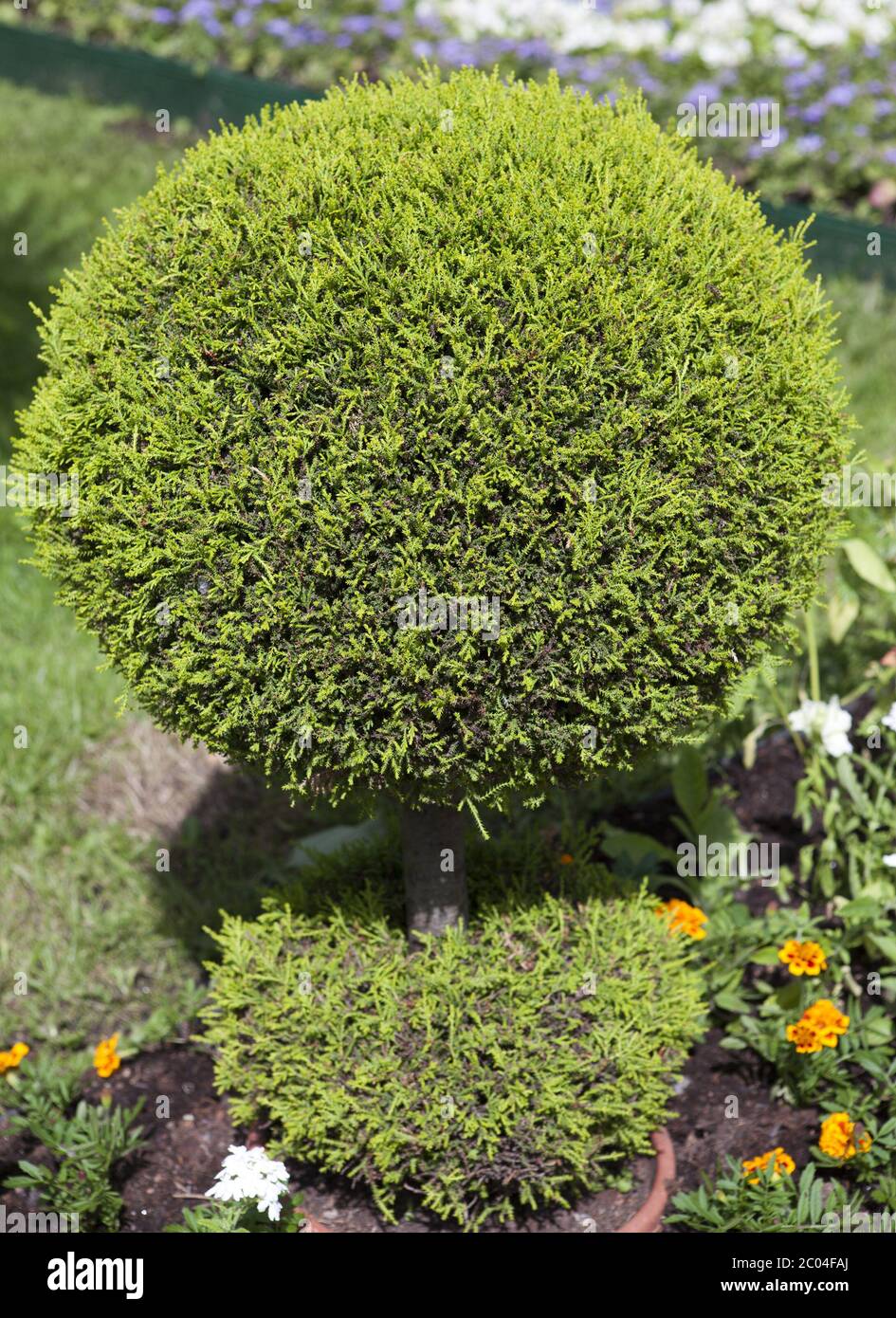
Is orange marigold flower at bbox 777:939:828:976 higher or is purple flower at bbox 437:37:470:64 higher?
purple flower at bbox 437:37:470:64

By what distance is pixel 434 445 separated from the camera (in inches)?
95.3

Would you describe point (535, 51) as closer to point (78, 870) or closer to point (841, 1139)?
point (78, 870)

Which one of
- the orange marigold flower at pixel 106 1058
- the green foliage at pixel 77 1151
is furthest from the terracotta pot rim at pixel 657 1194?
the orange marigold flower at pixel 106 1058

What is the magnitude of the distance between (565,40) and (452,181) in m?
7.13

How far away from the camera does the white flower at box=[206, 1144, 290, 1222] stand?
2.85 metres

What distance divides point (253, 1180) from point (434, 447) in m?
1.64

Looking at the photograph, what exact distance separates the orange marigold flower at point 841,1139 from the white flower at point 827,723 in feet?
3.13

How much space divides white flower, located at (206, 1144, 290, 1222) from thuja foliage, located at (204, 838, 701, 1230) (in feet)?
0.58

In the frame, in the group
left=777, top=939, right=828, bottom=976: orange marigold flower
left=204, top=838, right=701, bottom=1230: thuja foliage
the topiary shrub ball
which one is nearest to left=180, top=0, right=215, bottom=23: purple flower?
the topiary shrub ball

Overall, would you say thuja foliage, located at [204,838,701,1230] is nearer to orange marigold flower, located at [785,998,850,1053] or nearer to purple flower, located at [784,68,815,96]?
orange marigold flower, located at [785,998,850,1053]

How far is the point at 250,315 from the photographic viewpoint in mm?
2467

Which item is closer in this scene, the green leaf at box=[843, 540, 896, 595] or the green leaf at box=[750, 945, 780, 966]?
the green leaf at box=[750, 945, 780, 966]
